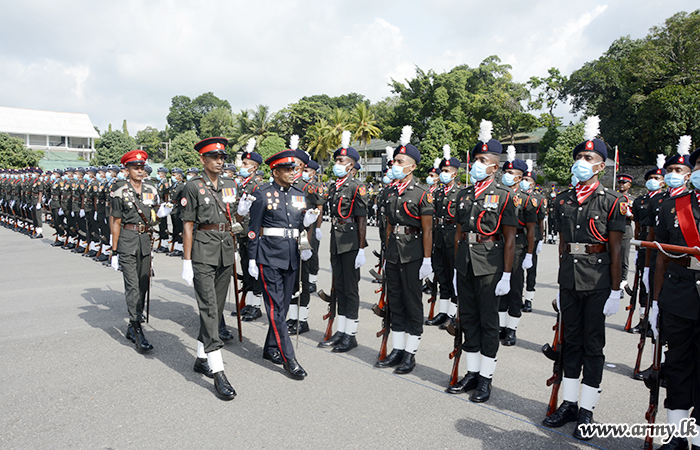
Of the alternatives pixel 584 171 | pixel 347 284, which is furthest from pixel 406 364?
pixel 584 171

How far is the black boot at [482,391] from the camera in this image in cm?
426

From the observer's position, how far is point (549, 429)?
3.80 meters

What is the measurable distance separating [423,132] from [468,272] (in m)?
42.2

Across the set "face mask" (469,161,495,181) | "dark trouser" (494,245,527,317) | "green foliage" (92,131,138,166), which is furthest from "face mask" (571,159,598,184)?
"green foliage" (92,131,138,166)

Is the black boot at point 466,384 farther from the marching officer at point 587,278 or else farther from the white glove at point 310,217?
the white glove at point 310,217

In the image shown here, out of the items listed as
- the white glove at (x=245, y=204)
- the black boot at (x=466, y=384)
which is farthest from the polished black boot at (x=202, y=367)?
the black boot at (x=466, y=384)

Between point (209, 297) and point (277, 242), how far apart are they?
2.94 feet

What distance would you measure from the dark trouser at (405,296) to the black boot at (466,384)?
72cm

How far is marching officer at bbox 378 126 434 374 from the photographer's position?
5.03 metres

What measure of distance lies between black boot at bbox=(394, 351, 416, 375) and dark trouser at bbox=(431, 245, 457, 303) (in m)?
2.27

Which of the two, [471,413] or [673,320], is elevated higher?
[673,320]

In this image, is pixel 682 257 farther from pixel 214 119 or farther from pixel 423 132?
pixel 214 119

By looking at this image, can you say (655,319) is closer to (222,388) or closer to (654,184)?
(222,388)

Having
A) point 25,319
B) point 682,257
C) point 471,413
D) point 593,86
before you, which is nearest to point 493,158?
point 682,257
